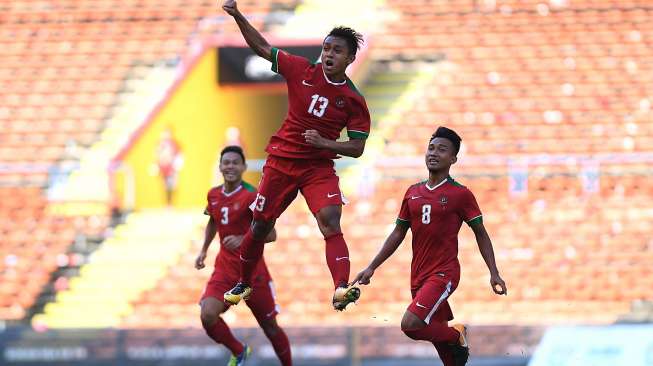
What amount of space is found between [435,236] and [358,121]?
34.0 inches

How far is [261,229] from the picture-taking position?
8.02m

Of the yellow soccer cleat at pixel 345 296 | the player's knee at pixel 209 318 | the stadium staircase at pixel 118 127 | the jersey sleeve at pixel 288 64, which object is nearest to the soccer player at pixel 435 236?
the yellow soccer cleat at pixel 345 296

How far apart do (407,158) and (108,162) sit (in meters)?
4.29

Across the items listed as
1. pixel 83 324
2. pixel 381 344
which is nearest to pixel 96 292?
pixel 83 324

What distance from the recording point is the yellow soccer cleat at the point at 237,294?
814cm

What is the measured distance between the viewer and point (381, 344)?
12445 mm

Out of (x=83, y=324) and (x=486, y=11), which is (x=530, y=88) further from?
(x=83, y=324)

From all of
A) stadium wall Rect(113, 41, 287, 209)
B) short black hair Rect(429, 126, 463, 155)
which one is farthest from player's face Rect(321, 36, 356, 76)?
stadium wall Rect(113, 41, 287, 209)

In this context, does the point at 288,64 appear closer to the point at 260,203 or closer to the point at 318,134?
the point at 318,134

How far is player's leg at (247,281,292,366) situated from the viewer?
9.30 m

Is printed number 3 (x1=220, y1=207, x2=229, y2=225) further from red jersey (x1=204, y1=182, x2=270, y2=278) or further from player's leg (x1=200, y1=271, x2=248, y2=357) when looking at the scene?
player's leg (x1=200, y1=271, x2=248, y2=357)

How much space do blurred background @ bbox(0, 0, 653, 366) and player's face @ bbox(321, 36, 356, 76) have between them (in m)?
5.42

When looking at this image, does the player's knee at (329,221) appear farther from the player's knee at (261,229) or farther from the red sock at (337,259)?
the player's knee at (261,229)

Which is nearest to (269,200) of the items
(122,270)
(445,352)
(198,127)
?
(445,352)
